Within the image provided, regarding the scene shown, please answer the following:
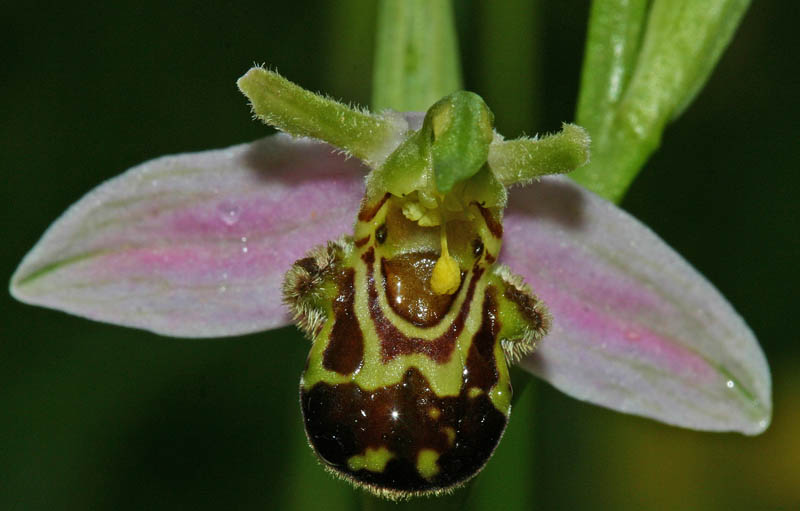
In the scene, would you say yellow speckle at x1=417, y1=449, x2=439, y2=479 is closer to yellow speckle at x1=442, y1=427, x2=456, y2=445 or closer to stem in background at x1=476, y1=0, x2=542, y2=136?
yellow speckle at x1=442, y1=427, x2=456, y2=445

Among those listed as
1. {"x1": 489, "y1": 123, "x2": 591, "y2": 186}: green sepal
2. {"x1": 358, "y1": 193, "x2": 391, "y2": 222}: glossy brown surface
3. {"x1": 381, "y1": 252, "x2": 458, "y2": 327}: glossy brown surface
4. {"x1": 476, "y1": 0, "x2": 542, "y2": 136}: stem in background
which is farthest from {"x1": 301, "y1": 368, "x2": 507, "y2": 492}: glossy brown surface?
{"x1": 476, "y1": 0, "x2": 542, "y2": 136}: stem in background

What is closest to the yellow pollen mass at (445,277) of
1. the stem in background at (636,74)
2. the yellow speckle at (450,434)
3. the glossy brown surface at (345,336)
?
the glossy brown surface at (345,336)

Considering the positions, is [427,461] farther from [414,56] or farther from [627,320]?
[414,56]

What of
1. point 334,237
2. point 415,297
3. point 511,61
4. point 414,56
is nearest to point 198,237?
point 334,237

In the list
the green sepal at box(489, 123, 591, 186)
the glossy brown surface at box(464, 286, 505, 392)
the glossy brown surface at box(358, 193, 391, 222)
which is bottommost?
the glossy brown surface at box(464, 286, 505, 392)

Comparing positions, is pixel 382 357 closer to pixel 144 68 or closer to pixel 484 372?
pixel 484 372

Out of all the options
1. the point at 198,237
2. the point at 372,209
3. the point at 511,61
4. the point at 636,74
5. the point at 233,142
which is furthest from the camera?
the point at 233,142

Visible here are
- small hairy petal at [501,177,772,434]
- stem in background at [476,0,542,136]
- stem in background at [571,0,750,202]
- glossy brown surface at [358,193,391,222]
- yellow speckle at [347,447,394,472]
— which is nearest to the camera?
yellow speckle at [347,447,394,472]

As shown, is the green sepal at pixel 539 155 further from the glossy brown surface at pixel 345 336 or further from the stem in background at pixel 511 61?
the stem in background at pixel 511 61
